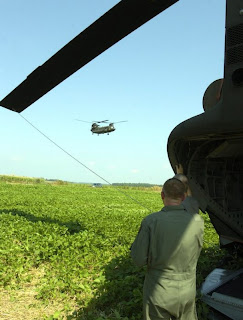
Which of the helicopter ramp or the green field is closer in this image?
the helicopter ramp

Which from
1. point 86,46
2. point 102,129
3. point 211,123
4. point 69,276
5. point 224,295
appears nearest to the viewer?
point 211,123

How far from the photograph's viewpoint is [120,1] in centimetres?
490

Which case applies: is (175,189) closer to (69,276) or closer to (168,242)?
(168,242)

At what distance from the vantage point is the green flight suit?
288 centimetres

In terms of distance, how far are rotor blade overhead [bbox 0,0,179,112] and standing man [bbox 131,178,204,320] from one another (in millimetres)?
3350

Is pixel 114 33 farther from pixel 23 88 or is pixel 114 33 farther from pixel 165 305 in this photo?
pixel 165 305

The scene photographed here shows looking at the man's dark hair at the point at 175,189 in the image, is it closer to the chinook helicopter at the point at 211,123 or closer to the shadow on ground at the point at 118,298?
the chinook helicopter at the point at 211,123

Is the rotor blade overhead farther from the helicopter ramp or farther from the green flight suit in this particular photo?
the helicopter ramp

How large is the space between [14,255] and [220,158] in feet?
14.7

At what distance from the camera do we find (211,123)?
3984 mm

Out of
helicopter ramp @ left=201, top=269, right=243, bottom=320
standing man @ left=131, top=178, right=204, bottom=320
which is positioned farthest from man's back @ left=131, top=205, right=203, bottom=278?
helicopter ramp @ left=201, top=269, right=243, bottom=320

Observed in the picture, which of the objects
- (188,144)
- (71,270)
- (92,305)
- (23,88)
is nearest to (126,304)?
(92,305)

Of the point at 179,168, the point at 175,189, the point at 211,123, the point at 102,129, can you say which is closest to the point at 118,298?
the point at 179,168

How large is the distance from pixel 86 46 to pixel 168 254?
4.38 meters
